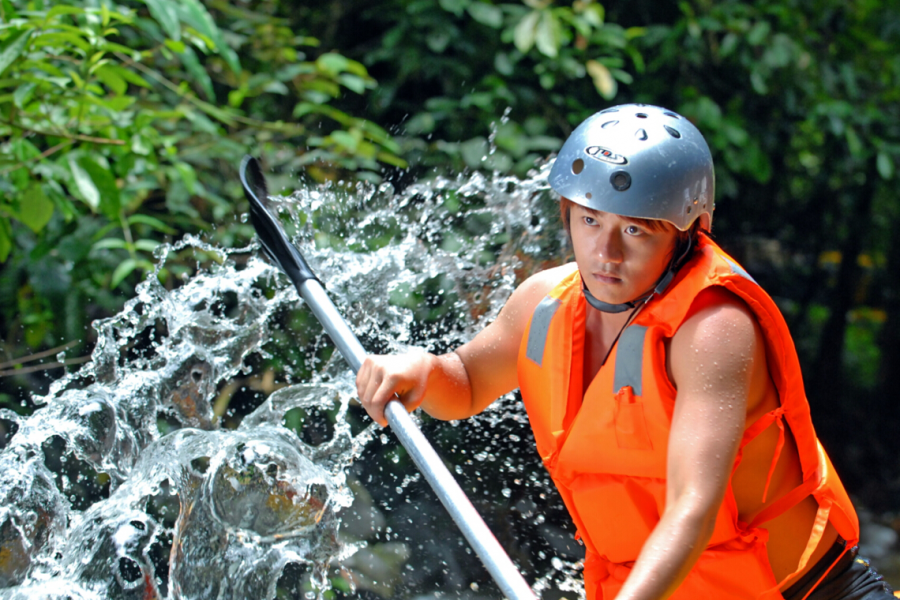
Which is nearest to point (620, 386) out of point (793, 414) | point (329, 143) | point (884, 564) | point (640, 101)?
point (793, 414)

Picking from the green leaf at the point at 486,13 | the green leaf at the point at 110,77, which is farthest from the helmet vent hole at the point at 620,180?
the green leaf at the point at 486,13

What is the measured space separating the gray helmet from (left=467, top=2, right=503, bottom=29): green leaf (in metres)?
2.09

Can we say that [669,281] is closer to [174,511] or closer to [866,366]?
[174,511]

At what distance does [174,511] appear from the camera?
2.61 m

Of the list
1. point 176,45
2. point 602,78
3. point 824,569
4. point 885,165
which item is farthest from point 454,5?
point 824,569

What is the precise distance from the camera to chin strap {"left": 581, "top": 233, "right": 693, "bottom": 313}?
1.31 m

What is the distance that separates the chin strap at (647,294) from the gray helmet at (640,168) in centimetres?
6

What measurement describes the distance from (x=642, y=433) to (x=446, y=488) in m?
0.31

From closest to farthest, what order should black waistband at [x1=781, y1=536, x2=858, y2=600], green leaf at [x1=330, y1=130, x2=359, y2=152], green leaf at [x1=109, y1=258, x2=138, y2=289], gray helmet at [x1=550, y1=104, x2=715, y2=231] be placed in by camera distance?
gray helmet at [x1=550, y1=104, x2=715, y2=231]
black waistband at [x1=781, y1=536, x2=858, y2=600]
green leaf at [x1=109, y1=258, x2=138, y2=289]
green leaf at [x1=330, y1=130, x2=359, y2=152]

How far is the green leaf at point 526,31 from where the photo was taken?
3.26m

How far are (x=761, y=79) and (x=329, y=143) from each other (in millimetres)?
1932

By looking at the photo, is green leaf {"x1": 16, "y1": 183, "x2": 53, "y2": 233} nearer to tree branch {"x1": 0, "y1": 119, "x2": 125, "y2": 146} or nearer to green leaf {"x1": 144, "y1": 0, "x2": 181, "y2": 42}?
tree branch {"x1": 0, "y1": 119, "x2": 125, "y2": 146}

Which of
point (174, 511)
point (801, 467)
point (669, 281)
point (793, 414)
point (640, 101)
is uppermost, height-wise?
point (669, 281)

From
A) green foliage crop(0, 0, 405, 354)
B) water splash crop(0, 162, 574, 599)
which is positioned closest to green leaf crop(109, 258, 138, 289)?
green foliage crop(0, 0, 405, 354)
